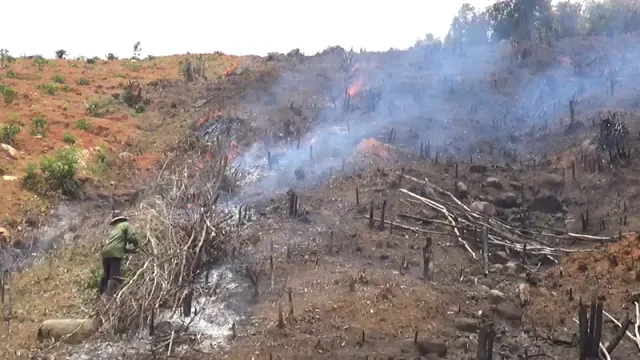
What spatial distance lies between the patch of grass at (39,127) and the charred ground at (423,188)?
115 inches

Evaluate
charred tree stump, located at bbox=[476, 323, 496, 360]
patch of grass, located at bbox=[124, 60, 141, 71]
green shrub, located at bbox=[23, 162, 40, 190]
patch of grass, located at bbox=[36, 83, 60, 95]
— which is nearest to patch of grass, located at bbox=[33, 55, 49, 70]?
patch of grass, located at bbox=[124, 60, 141, 71]

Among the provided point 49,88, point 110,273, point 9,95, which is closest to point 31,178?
point 9,95

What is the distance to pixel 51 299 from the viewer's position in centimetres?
816

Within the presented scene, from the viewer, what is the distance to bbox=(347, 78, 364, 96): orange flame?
60.4ft

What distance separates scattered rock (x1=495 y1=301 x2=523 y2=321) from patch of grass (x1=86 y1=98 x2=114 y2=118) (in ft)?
50.6

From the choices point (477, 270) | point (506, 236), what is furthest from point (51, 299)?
point (506, 236)

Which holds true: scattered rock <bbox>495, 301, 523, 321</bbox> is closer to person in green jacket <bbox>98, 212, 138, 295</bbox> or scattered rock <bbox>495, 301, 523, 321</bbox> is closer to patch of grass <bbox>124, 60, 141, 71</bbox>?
person in green jacket <bbox>98, 212, 138, 295</bbox>

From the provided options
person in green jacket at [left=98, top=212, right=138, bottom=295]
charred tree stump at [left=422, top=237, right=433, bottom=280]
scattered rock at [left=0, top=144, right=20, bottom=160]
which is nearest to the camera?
person in green jacket at [left=98, top=212, right=138, bottom=295]

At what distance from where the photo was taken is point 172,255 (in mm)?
7484

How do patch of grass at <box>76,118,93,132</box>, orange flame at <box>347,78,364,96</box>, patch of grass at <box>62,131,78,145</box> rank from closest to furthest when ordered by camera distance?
patch of grass at <box>62,131,78,145</box> < patch of grass at <box>76,118,93,132</box> < orange flame at <box>347,78,364,96</box>

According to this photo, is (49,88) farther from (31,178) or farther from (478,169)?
(478,169)

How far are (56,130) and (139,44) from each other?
15209 millimetres

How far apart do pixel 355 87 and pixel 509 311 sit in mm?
12558

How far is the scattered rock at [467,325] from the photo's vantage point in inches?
277
